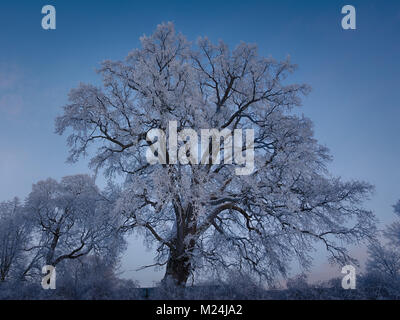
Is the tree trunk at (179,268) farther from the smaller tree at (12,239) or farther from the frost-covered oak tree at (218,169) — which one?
the smaller tree at (12,239)

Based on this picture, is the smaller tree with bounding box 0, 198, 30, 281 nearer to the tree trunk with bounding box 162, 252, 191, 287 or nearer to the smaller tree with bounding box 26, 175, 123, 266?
the smaller tree with bounding box 26, 175, 123, 266

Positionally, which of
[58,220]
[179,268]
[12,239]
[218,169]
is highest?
[218,169]

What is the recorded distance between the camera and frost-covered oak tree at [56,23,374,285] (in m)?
9.45

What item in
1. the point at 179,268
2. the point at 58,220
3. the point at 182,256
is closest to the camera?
the point at 182,256

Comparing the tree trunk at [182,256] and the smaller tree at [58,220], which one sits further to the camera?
the smaller tree at [58,220]

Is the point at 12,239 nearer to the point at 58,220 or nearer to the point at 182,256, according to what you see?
the point at 58,220

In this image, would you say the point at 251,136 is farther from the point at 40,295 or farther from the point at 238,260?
the point at 40,295

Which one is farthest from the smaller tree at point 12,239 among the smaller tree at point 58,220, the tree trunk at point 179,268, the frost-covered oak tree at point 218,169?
the tree trunk at point 179,268

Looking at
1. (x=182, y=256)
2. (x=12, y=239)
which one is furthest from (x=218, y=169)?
(x=12, y=239)

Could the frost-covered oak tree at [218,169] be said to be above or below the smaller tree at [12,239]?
above

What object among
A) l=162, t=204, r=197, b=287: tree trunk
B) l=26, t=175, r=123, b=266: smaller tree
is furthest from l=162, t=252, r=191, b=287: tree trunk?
l=26, t=175, r=123, b=266: smaller tree

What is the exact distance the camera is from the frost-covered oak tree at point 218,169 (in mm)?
9453

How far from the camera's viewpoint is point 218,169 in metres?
11.4
